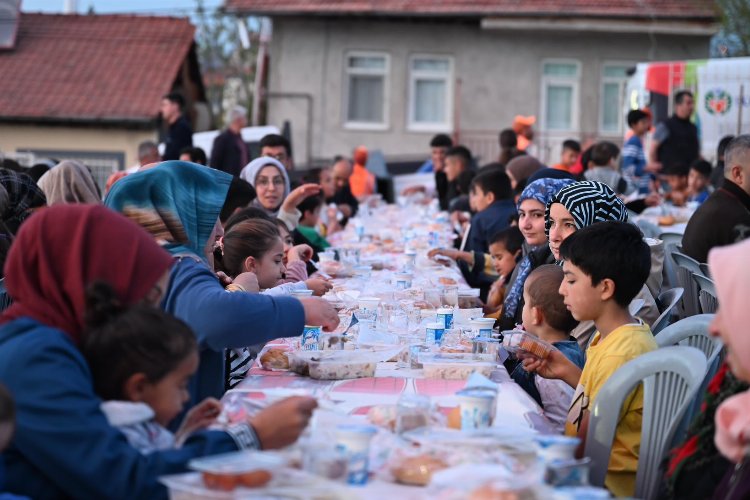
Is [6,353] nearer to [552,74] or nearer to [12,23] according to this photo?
[552,74]

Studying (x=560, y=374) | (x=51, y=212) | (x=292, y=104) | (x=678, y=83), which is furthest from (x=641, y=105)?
(x=51, y=212)

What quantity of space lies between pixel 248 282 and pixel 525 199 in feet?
7.87

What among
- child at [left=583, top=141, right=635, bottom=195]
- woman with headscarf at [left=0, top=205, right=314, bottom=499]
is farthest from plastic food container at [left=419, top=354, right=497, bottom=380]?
child at [left=583, top=141, right=635, bottom=195]

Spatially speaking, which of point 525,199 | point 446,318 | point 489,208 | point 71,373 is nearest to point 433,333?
point 446,318

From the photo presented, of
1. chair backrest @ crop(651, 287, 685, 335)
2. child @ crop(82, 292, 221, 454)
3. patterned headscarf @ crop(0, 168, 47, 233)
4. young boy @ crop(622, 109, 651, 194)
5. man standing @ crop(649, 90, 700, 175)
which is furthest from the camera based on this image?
man standing @ crop(649, 90, 700, 175)


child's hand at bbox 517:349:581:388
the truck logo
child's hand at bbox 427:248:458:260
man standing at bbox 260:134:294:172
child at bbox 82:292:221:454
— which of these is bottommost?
child's hand at bbox 427:248:458:260

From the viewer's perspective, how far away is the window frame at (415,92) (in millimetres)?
26391

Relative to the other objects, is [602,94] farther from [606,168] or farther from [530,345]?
[530,345]

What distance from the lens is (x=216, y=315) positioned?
3.87 m

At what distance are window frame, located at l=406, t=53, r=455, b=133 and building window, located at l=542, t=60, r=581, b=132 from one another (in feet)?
6.78

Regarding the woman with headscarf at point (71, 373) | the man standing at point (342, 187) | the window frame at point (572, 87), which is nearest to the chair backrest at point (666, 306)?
the woman with headscarf at point (71, 373)

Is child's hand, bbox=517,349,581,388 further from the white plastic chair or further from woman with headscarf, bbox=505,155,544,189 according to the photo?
woman with headscarf, bbox=505,155,544,189

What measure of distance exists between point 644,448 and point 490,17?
21.9 m

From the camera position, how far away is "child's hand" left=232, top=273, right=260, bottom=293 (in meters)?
5.32
